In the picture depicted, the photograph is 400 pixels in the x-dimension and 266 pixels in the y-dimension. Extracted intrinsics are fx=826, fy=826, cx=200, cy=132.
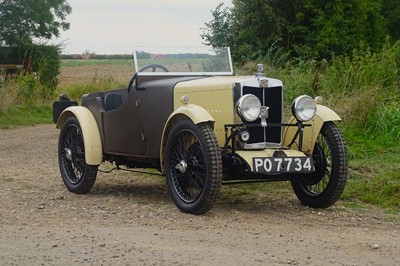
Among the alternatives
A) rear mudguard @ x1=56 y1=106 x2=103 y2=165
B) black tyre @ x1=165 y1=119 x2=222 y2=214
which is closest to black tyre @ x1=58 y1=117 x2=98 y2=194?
rear mudguard @ x1=56 y1=106 x2=103 y2=165

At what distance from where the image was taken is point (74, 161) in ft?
31.7

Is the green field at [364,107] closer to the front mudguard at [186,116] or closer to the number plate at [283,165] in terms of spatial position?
the number plate at [283,165]

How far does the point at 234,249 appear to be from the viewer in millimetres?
6199

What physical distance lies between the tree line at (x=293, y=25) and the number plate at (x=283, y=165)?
26912 mm

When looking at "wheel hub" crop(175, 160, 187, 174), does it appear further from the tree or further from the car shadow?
the tree

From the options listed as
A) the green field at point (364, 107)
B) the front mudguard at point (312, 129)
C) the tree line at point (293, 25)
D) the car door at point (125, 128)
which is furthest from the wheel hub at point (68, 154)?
the tree line at point (293, 25)

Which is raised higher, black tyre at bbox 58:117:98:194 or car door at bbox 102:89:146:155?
car door at bbox 102:89:146:155

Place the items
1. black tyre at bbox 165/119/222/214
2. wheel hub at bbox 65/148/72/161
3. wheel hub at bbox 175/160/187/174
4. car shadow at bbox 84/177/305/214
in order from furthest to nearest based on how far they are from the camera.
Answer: wheel hub at bbox 65/148/72/161 → car shadow at bbox 84/177/305/214 → wheel hub at bbox 175/160/187/174 → black tyre at bbox 165/119/222/214

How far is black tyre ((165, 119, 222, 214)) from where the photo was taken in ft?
24.6

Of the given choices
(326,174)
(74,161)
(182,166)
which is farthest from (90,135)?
(326,174)

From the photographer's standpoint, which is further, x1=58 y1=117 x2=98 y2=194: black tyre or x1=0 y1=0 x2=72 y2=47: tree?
x1=0 y1=0 x2=72 y2=47: tree

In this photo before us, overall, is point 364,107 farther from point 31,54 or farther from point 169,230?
point 31,54

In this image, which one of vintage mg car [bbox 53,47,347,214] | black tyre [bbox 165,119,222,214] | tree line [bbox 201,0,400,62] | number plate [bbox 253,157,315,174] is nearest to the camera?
black tyre [bbox 165,119,222,214]

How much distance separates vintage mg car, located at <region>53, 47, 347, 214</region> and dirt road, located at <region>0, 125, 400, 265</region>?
0.31 m
